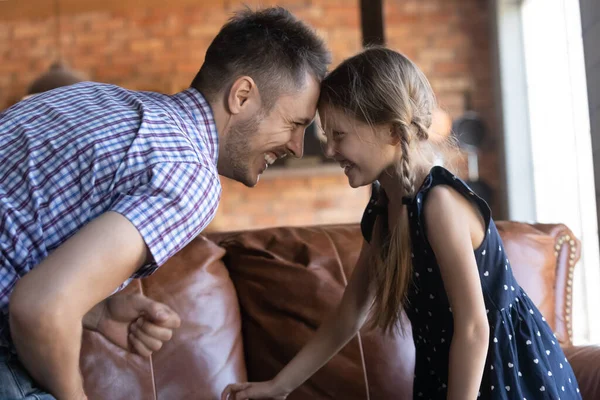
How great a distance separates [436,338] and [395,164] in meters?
0.40

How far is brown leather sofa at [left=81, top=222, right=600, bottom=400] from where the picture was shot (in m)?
1.84

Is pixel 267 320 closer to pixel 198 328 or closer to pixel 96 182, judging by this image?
pixel 198 328

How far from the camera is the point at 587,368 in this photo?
1.85 m

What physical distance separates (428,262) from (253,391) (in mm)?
529

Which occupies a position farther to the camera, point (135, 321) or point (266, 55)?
point (266, 55)

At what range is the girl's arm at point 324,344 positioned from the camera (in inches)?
67.3

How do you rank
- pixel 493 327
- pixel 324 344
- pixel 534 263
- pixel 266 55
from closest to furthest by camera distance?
pixel 493 327, pixel 266 55, pixel 324 344, pixel 534 263

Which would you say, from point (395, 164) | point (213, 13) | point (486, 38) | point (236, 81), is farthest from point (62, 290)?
point (213, 13)

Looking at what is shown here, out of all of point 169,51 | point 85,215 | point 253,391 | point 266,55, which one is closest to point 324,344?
point 253,391

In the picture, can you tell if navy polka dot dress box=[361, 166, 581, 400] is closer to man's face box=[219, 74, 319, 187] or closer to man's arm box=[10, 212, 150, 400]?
man's face box=[219, 74, 319, 187]

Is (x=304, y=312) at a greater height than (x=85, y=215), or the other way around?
(x=85, y=215)

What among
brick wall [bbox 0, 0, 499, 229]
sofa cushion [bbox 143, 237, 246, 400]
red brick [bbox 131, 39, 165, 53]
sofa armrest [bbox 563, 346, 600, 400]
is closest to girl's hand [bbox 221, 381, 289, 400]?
sofa cushion [bbox 143, 237, 246, 400]

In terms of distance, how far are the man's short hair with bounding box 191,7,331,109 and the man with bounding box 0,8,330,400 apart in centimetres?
19

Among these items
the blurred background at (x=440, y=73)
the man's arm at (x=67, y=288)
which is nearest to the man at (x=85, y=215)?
the man's arm at (x=67, y=288)
